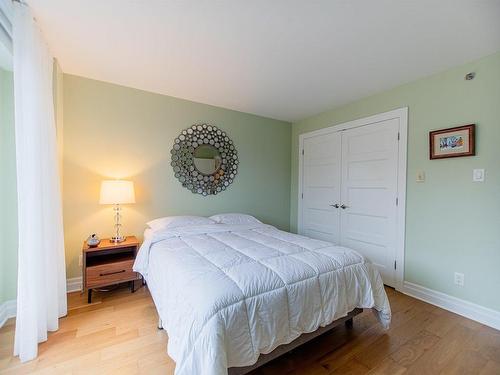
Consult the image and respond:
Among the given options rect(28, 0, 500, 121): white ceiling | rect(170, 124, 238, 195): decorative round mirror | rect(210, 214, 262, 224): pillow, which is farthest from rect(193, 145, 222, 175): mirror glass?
rect(28, 0, 500, 121): white ceiling

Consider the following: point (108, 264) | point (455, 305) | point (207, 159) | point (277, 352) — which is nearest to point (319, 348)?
point (277, 352)

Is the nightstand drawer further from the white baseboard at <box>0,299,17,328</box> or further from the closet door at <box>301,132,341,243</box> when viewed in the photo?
the closet door at <box>301,132,341,243</box>

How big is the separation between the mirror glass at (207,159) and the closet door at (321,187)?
4.83 ft

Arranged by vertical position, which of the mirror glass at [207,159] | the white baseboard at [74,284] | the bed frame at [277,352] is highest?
the mirror glass at [207,159]

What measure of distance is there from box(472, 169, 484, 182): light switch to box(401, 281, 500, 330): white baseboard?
1117 mm

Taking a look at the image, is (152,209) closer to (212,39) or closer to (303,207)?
(212,39)

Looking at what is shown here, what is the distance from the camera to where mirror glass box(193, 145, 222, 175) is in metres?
3.12

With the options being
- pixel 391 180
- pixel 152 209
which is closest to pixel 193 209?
pixel 152 209

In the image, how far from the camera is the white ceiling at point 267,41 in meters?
1.50

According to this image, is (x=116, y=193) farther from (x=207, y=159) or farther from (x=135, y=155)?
(x=207, y=159)

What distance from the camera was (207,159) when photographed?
125 inches

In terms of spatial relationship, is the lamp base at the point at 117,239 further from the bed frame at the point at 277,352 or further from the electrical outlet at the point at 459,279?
the electrical outlet at the point at 459,279

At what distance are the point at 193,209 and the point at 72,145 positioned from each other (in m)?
1.51

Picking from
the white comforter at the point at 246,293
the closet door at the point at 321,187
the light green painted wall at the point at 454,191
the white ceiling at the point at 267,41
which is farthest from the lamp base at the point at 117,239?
the light green painted wall at the point at 454,191
